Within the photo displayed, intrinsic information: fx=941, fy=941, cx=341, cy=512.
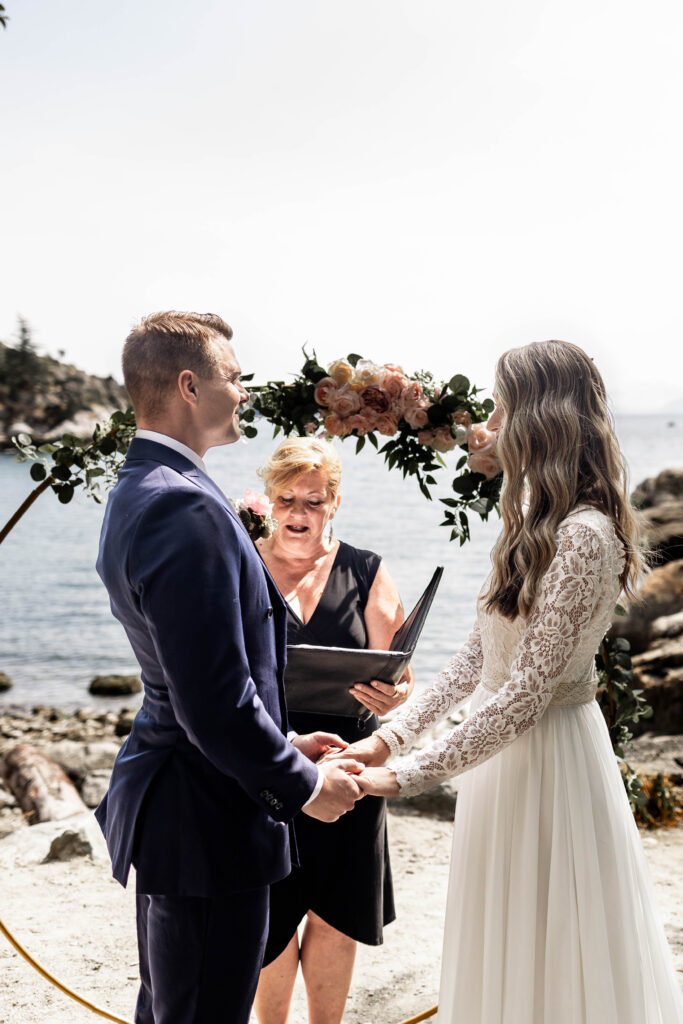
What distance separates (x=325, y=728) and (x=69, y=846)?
347 centimetres

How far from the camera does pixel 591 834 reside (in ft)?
7.82

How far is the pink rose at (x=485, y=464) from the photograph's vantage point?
11.4 feet

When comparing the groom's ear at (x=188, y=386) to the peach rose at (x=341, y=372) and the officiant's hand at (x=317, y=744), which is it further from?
the peach rose at (x=341, y=372)

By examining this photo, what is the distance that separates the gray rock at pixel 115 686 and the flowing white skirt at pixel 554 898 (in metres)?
14.9

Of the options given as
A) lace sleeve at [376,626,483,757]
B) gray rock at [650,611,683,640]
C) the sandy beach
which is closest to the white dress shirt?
lace sleeve at [376,626,483,757]

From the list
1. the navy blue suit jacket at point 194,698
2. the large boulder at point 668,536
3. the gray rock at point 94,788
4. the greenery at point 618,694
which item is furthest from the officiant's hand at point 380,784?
the large boulder at point 668,536

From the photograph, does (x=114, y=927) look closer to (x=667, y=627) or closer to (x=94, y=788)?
(x=94, y=788)

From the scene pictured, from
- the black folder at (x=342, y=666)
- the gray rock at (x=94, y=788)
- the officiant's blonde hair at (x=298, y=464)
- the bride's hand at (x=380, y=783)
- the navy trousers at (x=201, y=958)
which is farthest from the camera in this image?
the gray rock at (x=94, y=788)

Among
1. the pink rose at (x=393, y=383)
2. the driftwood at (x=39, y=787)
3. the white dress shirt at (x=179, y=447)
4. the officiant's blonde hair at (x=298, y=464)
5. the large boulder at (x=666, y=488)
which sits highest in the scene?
the large boulder at (x=666, y=488)

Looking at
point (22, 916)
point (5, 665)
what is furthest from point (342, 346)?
point (22, 916)

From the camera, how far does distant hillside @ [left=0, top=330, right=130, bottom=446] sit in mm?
34000

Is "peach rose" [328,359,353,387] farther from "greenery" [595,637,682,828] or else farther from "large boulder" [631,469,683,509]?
"large boulder" [631,469,683,509]

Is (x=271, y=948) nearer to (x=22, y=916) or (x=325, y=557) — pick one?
(x=325, y=557)

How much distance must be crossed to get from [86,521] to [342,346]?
14.0 m
